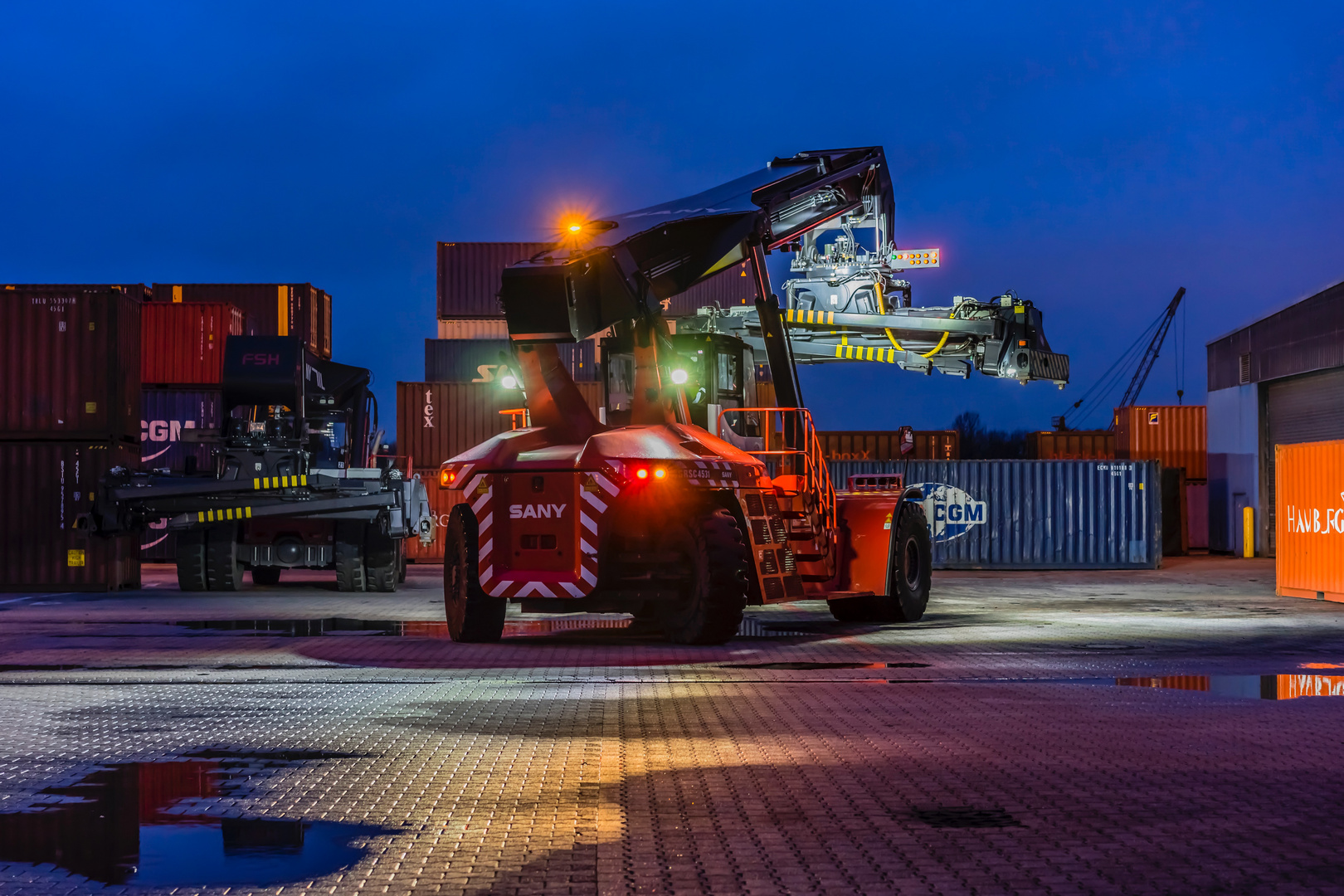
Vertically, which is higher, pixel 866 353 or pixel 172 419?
pixel 866 353

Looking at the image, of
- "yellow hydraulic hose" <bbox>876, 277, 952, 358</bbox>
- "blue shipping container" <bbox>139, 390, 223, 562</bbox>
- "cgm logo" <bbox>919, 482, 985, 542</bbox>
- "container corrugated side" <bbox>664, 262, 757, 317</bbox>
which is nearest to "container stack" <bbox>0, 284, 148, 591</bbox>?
"blue shipping container" <bbox>139, 390, 223, 562</bbox>

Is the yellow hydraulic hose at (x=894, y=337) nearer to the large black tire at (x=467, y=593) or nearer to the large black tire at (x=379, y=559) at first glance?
the large black tire at (x=379, y=559)

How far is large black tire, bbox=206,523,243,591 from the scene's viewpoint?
2255cm

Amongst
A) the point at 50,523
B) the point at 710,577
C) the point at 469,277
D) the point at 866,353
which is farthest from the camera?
the point at 469,277

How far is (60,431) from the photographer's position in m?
23.3

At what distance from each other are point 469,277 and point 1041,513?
61.1 ft

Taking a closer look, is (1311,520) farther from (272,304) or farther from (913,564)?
(272,304)

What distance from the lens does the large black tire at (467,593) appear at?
13.7m

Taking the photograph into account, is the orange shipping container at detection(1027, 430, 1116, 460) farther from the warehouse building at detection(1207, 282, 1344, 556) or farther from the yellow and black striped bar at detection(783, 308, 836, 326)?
the yellow and black striped bar at detection(783, 308, 836, 326)

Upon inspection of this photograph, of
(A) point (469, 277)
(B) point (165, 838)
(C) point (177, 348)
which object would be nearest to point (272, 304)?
(A) point (469, 277)

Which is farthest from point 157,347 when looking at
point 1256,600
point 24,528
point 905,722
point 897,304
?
point 905,722

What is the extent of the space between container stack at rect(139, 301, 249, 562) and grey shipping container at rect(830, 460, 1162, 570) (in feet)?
50.1

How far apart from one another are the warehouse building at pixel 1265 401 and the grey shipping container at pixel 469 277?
21658mm

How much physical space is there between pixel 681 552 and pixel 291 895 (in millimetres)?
8859
